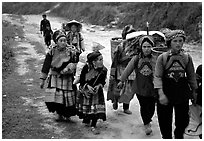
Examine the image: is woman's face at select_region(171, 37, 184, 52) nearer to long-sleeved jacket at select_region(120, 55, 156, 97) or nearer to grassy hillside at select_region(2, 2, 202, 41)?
long-sleeved jacket at select_region(120, 55, 156, 97)

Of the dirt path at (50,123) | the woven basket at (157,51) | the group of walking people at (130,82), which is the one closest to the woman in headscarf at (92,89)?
the group of walking people at (130,82)

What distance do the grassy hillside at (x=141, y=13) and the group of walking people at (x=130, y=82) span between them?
10.9 m

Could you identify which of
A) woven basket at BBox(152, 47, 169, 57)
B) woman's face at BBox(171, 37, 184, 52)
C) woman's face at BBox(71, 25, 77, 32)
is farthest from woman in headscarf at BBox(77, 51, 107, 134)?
woman's face at BBox(71, 25, 77, 32)

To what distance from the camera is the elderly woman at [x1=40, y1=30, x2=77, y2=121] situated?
17.2 feet

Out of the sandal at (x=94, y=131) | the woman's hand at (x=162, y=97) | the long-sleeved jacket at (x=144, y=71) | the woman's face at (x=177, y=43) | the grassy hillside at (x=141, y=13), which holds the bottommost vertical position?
the sandal at (x=94, y=131)

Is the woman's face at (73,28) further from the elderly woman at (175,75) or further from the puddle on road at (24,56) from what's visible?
the puddle on road at (24,56)

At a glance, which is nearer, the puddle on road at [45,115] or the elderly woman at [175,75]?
the elderly woman at [175,75]

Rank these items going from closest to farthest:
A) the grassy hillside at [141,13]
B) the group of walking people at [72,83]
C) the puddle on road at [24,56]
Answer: the group of walking people at [72,83]
the puddle on road at [24,56]
the grassy hillside at [141,13]

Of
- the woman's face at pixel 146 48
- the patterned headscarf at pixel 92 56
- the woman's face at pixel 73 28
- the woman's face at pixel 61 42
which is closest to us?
the woman's face at pixel 146 48

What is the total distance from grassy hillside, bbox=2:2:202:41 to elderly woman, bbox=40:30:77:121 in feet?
35.7

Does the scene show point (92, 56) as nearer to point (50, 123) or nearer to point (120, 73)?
point (120, 73)

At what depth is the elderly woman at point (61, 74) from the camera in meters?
5.23

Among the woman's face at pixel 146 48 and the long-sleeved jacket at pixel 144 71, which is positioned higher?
the woman's face at pixel 146 48

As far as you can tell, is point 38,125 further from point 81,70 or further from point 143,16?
point 143,16
